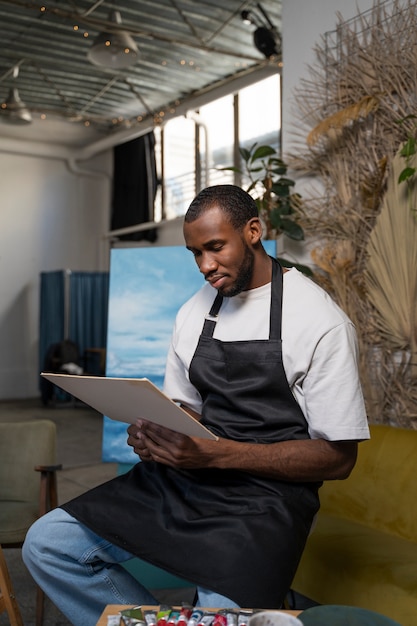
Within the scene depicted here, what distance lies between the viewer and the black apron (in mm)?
1722

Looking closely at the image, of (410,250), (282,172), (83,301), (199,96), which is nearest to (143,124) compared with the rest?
(199,96)

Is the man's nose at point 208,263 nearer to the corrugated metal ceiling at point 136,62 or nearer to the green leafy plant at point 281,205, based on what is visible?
the green leafy plant at point 281,205

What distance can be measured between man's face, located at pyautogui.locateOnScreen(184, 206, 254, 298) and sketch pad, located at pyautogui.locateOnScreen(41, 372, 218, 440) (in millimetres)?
414

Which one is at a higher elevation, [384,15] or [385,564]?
[384,15]

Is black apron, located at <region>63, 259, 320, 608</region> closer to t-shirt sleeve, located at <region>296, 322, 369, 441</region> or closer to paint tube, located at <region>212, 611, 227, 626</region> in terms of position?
t-shirt sleeve, located at <region>296, 322, 369, 441</region>

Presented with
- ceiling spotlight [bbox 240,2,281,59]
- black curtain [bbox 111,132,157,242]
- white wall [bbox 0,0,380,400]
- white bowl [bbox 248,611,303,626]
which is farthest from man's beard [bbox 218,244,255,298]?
white wall [bbox 0,0,380,400]

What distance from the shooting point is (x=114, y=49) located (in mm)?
6445

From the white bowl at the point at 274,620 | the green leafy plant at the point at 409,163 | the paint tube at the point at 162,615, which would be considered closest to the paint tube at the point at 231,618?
the paint tube at the point at 162,615

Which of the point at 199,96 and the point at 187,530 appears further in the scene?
the point at 199,96

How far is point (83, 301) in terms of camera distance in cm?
1101

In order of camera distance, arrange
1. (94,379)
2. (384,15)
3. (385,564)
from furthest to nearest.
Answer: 1. (384,15)
2. (385,564)
3. (94,379)

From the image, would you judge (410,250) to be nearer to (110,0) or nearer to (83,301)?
(110,0)

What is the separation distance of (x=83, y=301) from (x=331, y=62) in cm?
796

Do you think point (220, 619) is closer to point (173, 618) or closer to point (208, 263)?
point (173, 618)
